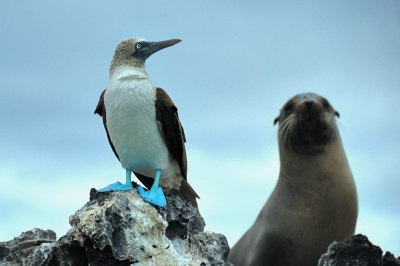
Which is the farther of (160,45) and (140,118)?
(160,45)

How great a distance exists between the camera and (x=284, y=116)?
6590 mm

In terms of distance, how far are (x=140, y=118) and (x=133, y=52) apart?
0.75 meters

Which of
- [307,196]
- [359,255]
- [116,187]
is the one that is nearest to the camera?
[359,255]

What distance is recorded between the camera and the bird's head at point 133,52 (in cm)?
557

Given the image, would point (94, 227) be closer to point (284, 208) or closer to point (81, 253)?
point (81, 253)

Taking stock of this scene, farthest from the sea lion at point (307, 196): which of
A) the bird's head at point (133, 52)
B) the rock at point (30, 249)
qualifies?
the rock at point (30, 249)

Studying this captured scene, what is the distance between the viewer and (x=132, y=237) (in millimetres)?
4297

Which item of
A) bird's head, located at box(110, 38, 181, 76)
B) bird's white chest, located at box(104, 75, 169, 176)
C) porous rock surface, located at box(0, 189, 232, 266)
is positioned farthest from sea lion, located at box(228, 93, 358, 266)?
bird's head, located at box(110, 38, 181, 76)

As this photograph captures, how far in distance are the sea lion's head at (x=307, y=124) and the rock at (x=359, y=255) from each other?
182 centimetres

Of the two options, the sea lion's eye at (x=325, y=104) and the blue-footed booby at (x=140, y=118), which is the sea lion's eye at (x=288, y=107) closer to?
the sea lion's eye at (x=325, y=104)

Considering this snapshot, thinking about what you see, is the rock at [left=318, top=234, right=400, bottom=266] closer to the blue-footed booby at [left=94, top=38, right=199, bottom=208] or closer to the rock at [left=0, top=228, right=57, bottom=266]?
the blue-footed booby at [left=94, top=38, right=199, bottom=208]

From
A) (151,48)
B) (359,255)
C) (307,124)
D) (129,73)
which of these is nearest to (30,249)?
(129,73)

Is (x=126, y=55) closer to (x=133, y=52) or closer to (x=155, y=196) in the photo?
(x=133, y=52)

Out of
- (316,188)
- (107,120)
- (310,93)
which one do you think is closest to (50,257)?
(107,120)
